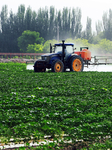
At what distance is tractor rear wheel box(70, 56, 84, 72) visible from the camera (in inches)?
686

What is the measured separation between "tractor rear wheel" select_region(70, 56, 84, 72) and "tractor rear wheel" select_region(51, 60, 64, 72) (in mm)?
782

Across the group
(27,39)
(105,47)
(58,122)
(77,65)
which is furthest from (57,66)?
(27,39)

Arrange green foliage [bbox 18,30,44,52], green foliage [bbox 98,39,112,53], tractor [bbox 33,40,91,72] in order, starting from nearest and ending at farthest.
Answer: tractor [bbox 33,40,91,72] < green foliage [bbox 98,39,112,53] < green foliage [bbox 18,30,44,52]

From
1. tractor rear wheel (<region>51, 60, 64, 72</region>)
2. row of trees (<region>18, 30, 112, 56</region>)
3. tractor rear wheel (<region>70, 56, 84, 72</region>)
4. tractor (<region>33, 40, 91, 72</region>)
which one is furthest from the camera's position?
row of trees (<region>18, 30, 112, 56</region>)

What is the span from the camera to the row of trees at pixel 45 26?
82875mm

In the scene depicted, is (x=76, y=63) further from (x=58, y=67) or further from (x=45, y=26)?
(x=45, y=26)

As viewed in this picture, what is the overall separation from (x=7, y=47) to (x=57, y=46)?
228 ft

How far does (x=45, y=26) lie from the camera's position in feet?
284

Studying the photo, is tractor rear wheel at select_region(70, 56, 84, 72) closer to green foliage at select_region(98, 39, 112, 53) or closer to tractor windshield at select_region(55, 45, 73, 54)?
tractor windshield at select_region(55, 45, 73, 54)

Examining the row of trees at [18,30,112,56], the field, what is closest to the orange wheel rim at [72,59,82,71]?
the field

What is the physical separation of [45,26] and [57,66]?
235ft

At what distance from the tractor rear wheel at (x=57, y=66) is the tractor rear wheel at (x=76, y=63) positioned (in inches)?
30.8

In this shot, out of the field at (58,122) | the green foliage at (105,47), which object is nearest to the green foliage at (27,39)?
the green foliage at (105,47)

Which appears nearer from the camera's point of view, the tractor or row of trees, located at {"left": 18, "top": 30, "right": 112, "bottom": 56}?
the tractor
